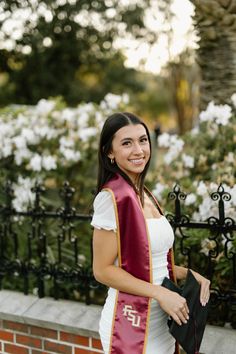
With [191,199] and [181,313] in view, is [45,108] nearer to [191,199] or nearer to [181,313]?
[191,199]

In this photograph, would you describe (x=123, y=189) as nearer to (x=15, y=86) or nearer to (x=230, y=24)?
(x=230, y=24)

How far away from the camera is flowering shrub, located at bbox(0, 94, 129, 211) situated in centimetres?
469

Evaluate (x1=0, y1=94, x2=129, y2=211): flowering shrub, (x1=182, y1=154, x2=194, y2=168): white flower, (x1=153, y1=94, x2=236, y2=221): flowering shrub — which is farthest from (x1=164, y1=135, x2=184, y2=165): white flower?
(x1=0, y1=94, x2=129, y2=211): flowering shrub

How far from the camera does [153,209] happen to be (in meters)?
2.25

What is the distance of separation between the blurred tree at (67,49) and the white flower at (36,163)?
3.49 meters

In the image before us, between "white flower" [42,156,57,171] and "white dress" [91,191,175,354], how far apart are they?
2605 mm

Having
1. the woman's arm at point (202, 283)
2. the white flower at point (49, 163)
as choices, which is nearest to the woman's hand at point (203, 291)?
the woman's arm at point (202, 283)

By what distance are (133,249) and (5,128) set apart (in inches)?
119

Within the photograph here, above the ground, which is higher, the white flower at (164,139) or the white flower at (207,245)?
the white flower at (164,139)

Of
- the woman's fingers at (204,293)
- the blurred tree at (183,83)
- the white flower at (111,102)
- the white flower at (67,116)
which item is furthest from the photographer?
the blurred tree at (183,83)

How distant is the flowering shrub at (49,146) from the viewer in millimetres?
4688

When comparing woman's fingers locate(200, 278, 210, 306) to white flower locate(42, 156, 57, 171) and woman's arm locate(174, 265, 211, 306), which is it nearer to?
woman's arm locate(174, 265, 211, 306)

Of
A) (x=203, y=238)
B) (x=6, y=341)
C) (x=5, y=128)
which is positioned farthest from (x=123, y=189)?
(x=5, y=128)

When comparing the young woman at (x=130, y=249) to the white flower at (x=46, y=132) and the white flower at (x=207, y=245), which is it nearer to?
the white flower at (x=207, y=245)
